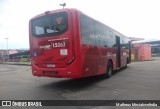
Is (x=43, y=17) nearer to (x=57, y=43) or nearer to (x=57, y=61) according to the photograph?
(x=57, y=43)

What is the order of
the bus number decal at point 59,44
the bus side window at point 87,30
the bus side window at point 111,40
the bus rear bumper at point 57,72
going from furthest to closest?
the bus side window at point 111,40 → the bus side window at point 87,30 → the bus number decal at point 59,44 → the bus rear bumper at point 57,72

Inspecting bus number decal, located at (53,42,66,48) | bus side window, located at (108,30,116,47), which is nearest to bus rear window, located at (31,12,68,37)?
bus number decal, located at (53,42,66,48)

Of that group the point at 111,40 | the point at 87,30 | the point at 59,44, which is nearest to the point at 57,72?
the point at 59,44

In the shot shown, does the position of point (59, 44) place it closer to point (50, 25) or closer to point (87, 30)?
point (50, 25)

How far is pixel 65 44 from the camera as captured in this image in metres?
9.38

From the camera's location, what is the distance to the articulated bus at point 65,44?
30.3 ft

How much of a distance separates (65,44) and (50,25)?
1277 mm

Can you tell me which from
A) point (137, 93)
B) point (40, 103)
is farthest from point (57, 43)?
point (137, 93)

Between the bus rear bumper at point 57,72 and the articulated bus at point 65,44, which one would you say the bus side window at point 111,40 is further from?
the bus rear bumper at point 57,72

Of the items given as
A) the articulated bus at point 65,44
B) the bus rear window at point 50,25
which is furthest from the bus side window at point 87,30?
the bus rear window at point 50,25

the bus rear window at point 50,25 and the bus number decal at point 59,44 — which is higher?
the bus rear window at point 50,25

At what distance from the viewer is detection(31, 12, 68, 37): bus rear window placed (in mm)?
9495

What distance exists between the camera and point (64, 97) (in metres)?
8.02

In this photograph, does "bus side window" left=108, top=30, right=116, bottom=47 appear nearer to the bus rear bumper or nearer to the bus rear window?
the bus rear window
